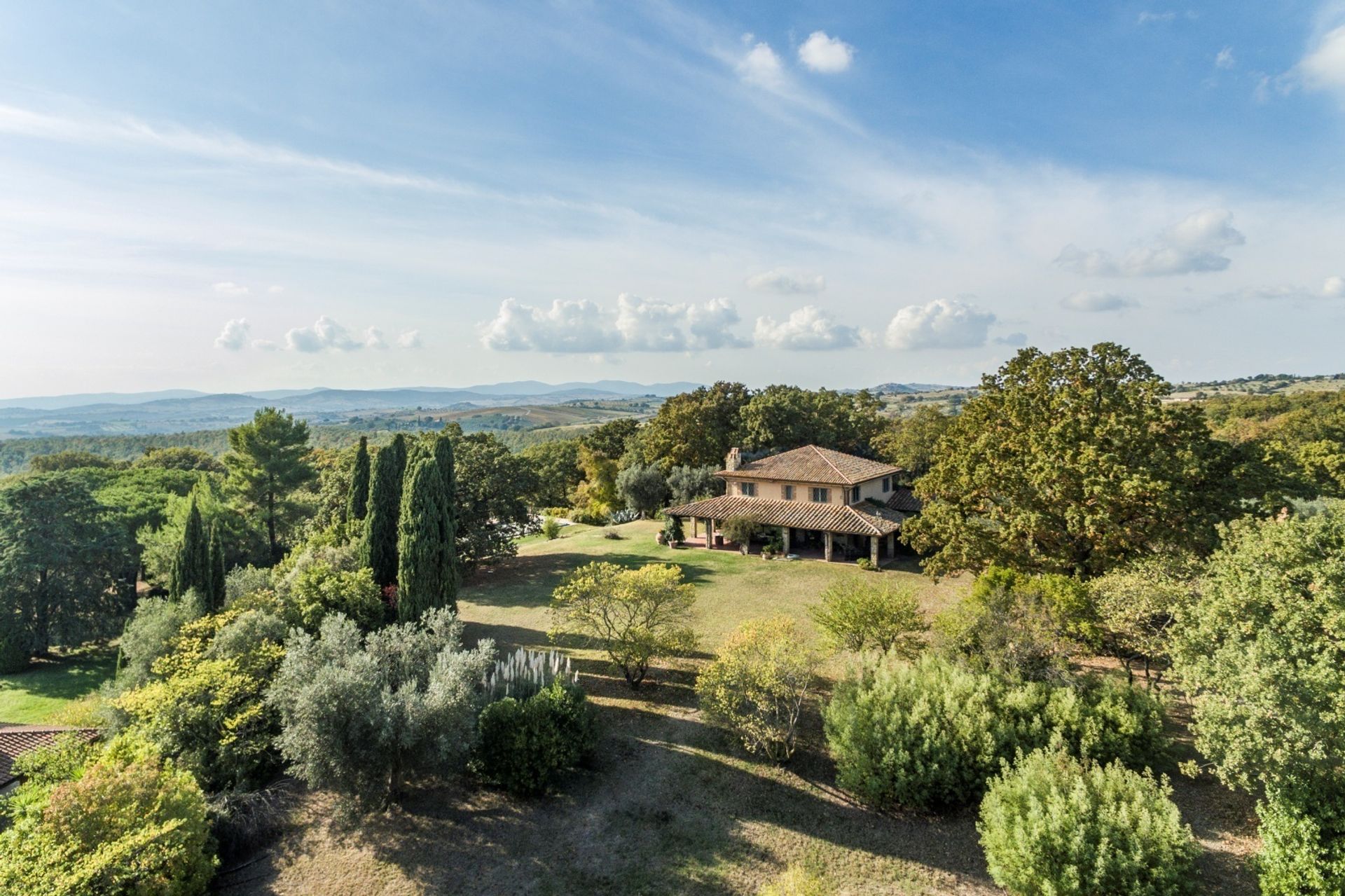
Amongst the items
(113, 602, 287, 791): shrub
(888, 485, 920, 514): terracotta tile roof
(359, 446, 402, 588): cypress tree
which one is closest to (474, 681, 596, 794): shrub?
(113, 602, 287, 791): shrub

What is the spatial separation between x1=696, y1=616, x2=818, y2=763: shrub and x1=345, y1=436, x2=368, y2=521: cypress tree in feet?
61.9

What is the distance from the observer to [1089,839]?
29.8ft

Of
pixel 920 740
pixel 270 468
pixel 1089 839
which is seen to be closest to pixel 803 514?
pixel 920 740

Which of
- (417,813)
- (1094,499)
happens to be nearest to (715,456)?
(1094,499)

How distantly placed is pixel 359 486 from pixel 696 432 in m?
26.1

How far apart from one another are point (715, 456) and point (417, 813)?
36.0m

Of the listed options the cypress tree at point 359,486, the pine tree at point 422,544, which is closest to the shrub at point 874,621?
the pine tree at point 422,544

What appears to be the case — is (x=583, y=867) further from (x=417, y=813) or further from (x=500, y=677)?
(x=500, y=677)

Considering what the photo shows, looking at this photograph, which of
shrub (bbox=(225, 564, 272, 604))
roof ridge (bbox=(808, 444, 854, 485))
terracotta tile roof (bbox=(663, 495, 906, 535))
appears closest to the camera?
shrub (bbox=(225, 564, 272, 604))

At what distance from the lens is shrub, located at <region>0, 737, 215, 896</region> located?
9102 millimetres

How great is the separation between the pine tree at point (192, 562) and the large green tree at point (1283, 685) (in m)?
28.8

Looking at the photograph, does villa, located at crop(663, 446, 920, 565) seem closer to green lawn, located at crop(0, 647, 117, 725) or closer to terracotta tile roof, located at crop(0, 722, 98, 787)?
terracotta tile roof, located at crop(0, 722, 98, 787)

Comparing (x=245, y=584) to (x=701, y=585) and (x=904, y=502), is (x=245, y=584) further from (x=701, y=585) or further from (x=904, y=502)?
(x=904, y=502)

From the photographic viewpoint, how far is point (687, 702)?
1719 cm
